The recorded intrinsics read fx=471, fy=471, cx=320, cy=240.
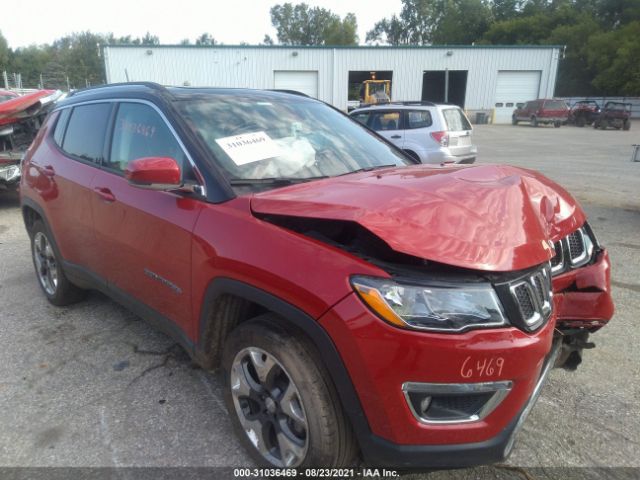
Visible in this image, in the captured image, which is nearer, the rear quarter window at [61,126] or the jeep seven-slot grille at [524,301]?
the jeep seven-slot grille at [524,301]

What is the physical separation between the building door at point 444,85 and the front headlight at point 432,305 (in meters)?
42.0

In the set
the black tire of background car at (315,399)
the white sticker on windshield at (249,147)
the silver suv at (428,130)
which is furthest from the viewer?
the silver suv at (428,130)

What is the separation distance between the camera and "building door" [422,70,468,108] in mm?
41344

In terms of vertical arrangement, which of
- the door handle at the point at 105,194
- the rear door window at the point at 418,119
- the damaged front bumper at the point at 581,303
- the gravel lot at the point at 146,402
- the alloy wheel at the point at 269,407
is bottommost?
the gravel lot at the point at 146,402

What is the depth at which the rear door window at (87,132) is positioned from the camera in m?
3.24

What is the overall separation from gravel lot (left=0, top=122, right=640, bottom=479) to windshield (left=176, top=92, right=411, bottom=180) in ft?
4.54

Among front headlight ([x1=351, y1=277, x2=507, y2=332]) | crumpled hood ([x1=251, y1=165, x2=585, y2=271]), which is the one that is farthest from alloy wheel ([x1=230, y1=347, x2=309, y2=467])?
crumpled hood ([x1=251, y1=165, x2=585, y2=271])

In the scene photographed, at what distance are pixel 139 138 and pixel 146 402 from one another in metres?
1.57

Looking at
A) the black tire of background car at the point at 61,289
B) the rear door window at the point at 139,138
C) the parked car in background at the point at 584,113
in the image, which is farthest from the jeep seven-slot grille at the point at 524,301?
the parked car in background at the point at 584,113

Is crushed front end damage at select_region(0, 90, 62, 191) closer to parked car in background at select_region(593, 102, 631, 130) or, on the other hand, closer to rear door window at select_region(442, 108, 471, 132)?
rear door window at select_region(442, 108, 471, 132)

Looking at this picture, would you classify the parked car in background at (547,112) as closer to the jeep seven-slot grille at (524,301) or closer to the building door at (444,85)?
the building door at (444,85)

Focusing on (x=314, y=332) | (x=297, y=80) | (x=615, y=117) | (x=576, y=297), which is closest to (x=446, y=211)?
(x=314, y=332)

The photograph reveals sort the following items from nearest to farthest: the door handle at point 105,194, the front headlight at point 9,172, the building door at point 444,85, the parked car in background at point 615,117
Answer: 1. the door handle at point 105,194
2. the front headlight at point 9,172
3. the parked car in background at point 615,117
4. the building door at point 444,85

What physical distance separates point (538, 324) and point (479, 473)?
884mm
